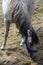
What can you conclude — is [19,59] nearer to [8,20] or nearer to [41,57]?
[41,57]

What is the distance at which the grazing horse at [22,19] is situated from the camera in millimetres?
4160

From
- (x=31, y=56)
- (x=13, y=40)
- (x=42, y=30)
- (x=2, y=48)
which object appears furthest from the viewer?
(x=42, y=30)

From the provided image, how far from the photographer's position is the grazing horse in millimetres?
4160

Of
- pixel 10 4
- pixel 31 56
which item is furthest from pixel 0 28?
pixel 31 56

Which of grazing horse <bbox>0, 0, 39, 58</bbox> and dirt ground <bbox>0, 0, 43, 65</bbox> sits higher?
grazing horse <bbox>0, 0, 39, 58</bbox>

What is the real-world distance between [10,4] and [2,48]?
3.11ft

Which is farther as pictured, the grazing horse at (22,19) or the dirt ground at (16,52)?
the dirt ground at (16,52)

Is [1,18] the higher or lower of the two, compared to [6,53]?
higher

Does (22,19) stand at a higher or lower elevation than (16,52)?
higher

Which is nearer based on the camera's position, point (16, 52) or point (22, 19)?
point (22, 19)

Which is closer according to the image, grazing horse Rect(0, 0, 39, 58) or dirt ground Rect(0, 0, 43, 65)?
grazing horse Rect(0, 0, 39, 58)

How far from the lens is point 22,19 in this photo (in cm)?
439

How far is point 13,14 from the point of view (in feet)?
14.8

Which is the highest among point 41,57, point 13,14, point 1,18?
point 13,14
